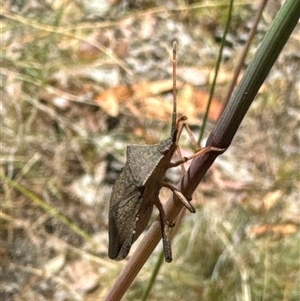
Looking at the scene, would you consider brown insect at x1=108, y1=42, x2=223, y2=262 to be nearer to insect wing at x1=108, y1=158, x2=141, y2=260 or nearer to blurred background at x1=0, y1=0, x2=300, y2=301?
insect wing at x1=108, y1=158, x2=141, y2=260

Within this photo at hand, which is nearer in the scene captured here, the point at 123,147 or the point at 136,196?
the point at 136,196

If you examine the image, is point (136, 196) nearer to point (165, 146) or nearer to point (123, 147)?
point (165, 146)

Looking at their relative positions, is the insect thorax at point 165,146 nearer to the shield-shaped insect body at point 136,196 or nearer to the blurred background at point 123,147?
the shield-shaped insect body at point 136,196

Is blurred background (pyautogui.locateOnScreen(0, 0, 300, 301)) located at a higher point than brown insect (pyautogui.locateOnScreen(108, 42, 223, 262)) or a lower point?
lower

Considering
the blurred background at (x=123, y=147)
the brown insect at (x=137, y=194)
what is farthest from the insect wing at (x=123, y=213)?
the blurred background at (x=123, y=147)

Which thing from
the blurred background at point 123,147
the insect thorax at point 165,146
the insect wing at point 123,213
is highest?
the insect thorax at point 165,146

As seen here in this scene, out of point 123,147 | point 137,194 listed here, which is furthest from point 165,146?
point 123,147

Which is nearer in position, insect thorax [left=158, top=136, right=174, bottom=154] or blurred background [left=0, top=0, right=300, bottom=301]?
insect thorax [left=158, top=136, right=174, bottom=154]

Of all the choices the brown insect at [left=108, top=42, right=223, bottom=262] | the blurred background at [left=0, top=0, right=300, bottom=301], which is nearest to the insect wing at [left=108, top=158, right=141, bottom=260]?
the brown insect at [left=108, top=42, right=223, bottom=262]
